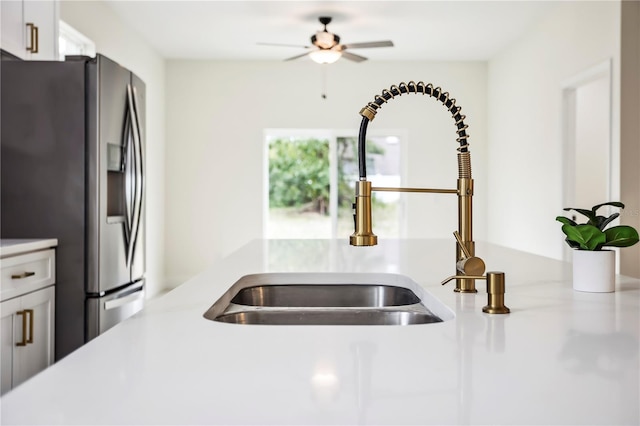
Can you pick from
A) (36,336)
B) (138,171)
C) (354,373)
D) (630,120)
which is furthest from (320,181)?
(354,373)

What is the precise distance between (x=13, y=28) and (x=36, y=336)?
Result: 147cm

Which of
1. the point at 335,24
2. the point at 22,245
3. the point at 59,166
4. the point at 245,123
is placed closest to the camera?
the point at 22,245

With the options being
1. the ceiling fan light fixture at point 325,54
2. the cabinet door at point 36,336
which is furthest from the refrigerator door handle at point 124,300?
the ceiling fan light fixture at point 325,54

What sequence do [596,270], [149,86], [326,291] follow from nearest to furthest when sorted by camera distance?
[596,270] < [326,291] < [149,86]

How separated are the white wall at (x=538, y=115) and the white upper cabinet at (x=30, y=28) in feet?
11.3

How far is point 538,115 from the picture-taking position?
5258 millimetres

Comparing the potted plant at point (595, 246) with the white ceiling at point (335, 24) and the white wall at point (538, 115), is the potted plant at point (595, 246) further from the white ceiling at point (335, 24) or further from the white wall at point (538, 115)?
the white ceiling at point (335, 24)

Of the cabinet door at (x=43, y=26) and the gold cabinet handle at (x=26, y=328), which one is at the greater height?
the cabinet door at (x=43, y=26)

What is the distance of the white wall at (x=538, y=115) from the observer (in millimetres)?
4129

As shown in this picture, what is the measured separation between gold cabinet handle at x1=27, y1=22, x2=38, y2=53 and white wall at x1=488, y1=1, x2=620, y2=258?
3.49 metres

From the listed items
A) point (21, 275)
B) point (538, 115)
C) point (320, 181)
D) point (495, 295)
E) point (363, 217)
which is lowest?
point (21, 275)

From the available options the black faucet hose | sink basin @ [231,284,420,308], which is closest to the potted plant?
the black faucet hose

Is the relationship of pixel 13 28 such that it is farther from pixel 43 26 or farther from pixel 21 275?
pixel 21 275

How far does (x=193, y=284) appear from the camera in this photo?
4.65 feet
